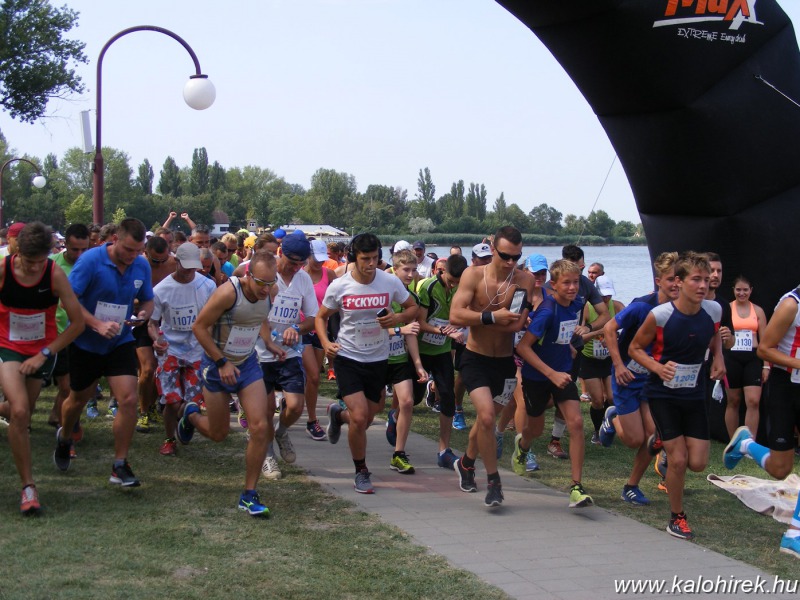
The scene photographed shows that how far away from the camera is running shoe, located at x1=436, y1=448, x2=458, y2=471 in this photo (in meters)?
8.38

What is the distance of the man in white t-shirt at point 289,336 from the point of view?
770 cm

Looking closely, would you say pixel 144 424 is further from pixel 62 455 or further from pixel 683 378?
pixel 683 378

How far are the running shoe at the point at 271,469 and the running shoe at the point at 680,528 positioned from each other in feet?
10.4

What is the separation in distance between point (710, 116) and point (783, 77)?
1077mm

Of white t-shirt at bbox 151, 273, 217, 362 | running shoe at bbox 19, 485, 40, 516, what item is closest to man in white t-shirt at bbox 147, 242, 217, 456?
white t-shirt at bbox 151, 273, 217, 362

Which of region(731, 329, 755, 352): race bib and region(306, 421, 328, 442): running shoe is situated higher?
region(731, 329, 755, 352): race bib

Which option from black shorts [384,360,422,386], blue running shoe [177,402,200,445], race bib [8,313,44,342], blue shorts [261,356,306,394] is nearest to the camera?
race bib [8,313,44,342]

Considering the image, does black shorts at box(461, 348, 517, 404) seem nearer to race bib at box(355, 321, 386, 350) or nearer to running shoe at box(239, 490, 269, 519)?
race bib at box(355, 321, 386, 350)

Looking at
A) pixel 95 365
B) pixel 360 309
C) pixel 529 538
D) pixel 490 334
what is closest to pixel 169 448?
pixel 95 365

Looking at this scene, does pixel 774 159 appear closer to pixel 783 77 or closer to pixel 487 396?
pixel 783 77

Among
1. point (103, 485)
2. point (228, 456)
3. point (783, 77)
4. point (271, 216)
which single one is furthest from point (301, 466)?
point (271, 216)

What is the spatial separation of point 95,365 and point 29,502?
128 cm

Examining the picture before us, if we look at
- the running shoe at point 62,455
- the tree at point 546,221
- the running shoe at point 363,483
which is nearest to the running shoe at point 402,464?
the running shoe at point 363,483

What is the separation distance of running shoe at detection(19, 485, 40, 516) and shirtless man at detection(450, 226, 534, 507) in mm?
3083
